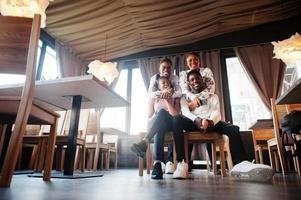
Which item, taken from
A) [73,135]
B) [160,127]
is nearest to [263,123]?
[160,127]

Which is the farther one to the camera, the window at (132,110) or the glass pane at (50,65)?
the window at (132,110)

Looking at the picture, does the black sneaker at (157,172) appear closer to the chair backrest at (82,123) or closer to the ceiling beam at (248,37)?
the chair backrest at (82,123)

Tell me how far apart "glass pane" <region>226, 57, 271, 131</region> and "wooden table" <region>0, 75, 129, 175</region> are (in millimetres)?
3307

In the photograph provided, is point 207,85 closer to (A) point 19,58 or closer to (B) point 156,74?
(B) point 156,74

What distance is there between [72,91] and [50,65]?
3.32m

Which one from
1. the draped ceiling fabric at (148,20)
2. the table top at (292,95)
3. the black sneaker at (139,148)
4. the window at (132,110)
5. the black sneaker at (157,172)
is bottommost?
the black sneaker at (157,172)

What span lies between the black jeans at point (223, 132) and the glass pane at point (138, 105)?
3246 millimetres

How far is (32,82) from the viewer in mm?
1160

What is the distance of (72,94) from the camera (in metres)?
1.93

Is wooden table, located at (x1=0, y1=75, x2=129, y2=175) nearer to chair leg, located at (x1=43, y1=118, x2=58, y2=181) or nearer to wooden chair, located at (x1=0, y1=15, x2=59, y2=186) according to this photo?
chair leg, located at (x1=43, y1=118, x2=58, y2=181)

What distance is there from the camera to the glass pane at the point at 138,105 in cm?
520

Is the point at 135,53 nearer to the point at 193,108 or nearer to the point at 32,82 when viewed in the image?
the point at 193,108

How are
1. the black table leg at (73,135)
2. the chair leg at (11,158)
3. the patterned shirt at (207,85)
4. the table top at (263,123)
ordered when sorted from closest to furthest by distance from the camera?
1. the chair leg at (11,158)
2. the black table leg at (73,135)
3. the patterned shirt at (207,85)
4. the table top at (263,123)

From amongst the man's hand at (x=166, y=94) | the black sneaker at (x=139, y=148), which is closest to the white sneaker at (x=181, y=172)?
the black sneaker at (x=139, y=148)
